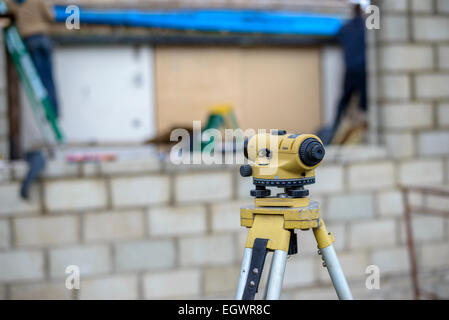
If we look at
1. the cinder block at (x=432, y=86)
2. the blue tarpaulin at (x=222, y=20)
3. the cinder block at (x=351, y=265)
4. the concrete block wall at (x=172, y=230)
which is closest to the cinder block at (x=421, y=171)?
the concrete block wall at (x=172, y=230)

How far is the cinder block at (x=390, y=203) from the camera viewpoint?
5.34 m

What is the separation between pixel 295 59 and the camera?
6848 mm

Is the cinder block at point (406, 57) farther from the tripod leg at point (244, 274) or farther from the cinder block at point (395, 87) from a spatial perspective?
the tripod leg at point (244, 274)

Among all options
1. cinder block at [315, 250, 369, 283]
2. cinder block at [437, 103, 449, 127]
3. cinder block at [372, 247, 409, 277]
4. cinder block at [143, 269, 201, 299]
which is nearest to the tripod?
cinder block at [143, 269, 201, 299]

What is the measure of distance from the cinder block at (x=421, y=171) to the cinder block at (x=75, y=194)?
271 cm

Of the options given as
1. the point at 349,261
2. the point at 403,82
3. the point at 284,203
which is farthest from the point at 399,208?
the point at 284,203

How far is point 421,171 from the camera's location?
17.8ft

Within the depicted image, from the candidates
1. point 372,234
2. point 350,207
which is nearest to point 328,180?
point 350,207

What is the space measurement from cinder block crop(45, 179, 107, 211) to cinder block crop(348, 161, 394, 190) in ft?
7.21

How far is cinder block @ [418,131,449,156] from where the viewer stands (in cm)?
543

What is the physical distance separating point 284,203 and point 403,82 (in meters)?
3.27

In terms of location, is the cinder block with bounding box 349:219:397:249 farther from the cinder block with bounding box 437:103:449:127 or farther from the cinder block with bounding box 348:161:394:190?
the cinder block with bounding box 437:103:449:127

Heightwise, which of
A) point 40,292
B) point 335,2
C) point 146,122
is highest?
point 335,2
